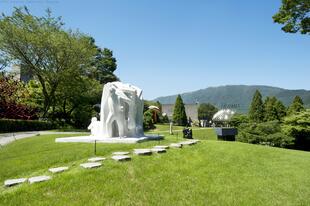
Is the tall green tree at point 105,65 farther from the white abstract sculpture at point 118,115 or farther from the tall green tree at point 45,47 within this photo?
the white abstract sculpture at point 118,115

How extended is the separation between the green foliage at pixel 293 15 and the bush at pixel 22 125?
19.8 metres

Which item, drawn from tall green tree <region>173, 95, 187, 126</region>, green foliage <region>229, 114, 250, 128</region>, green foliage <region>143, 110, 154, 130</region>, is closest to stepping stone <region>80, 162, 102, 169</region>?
green foliage <region>143, 110, 154, 130</region>

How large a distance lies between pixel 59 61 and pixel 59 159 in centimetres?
1985

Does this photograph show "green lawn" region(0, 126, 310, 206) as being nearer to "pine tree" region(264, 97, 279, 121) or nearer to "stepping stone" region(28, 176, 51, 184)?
"stepping stone" region(28, 176, 51, 184)

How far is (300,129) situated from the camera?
2180cm

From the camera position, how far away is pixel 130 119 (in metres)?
13.1

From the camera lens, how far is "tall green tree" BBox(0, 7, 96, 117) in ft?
78.0

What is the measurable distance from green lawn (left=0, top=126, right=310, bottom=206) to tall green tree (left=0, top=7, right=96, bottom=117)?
18.2 metres

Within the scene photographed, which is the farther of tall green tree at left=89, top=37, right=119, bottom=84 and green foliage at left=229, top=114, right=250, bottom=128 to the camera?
tall green tree at left=89, top=37, right=119, bottom=84

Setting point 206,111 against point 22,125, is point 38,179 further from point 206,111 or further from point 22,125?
point 206,111

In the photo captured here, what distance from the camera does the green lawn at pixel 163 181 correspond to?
17.2 feet

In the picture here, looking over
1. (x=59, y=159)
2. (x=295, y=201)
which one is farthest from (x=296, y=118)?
(x=59, y=159)

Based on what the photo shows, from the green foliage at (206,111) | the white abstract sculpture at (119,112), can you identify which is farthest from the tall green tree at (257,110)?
the green foliage at (206,111)

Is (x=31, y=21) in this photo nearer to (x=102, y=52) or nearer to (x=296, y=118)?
(x=102, y=52)
